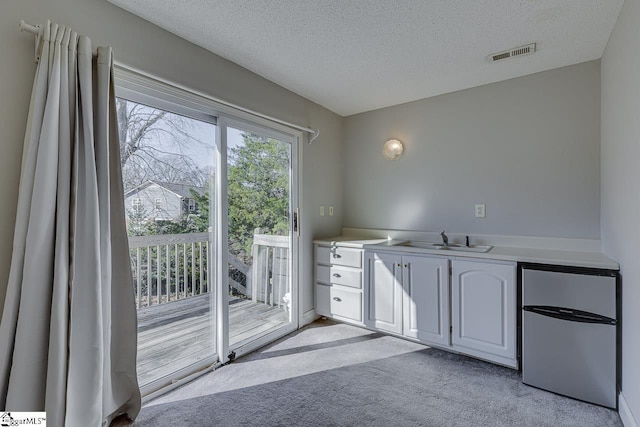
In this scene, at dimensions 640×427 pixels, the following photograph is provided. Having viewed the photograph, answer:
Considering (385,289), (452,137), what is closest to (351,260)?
(385,289)

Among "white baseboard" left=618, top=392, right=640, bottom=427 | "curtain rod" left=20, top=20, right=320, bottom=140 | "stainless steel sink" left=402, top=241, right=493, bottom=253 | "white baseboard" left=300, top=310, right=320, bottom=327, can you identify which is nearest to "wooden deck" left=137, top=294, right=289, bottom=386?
A: "white baseboard" left=300, top=310, right=320, bottom=327

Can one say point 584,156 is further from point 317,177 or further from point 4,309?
point 4,309

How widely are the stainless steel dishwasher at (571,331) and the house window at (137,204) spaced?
2.61 metres

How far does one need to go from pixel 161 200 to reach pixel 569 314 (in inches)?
109

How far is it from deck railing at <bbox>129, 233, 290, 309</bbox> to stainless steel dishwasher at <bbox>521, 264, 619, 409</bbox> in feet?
6.62

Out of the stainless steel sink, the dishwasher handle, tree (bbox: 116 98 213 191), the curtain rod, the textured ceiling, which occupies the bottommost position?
the dishwasher handle

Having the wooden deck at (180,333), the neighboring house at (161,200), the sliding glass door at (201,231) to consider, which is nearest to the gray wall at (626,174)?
the sliding glass door at (201,231)

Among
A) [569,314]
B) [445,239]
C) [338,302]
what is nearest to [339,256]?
[338,302]

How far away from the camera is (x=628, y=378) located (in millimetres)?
1705

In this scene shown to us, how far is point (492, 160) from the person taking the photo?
2832 mm

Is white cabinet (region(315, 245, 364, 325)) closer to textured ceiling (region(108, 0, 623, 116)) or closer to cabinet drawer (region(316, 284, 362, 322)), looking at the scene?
cabinet drawer (region(316, 284, 362, 322))

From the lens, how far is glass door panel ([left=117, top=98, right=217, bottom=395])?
196 cm

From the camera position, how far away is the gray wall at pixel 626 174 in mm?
1543

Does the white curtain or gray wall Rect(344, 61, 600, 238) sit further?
gray wall Rect(344, 61, 600, 238)
